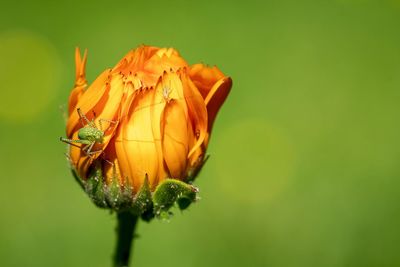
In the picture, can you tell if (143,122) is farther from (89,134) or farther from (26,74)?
(26,74)

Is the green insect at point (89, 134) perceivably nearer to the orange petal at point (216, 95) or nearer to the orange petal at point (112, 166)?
the orange petal at point (112, 166)

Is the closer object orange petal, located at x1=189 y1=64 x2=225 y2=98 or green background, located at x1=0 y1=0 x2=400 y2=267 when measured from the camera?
orange petal, located at x1=189 y1=64 x2=225 y2=98

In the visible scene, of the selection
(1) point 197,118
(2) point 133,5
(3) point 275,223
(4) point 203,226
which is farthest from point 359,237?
(2) point 133,5

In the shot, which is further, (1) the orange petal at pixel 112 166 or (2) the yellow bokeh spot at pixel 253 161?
(2) the yellow bokeh spot at pixel 253 161

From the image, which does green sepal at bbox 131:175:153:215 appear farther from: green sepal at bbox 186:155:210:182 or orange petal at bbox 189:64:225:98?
orange petal at bbox 189:64:225:98

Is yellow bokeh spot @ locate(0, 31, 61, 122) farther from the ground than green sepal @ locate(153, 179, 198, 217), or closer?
closer

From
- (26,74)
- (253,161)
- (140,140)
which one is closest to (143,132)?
(140,140)

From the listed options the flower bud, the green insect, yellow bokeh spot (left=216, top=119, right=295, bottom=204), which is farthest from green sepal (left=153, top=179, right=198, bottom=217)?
yellow bokeh spot (left=216, top=119, right=295, bottom=204)

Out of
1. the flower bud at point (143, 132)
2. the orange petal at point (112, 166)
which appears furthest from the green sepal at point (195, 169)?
the orange petal at point (112, 166)

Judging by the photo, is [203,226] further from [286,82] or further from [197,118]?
[197,118]
